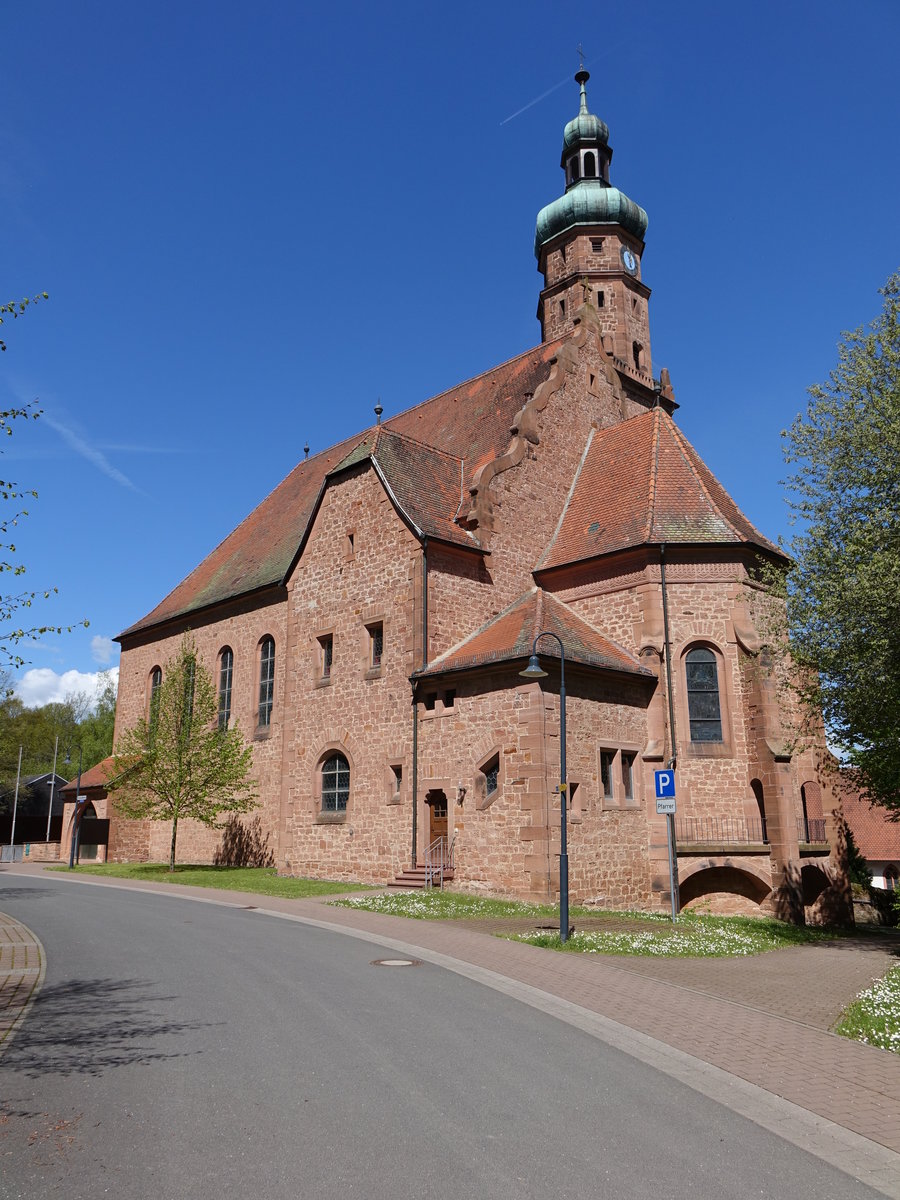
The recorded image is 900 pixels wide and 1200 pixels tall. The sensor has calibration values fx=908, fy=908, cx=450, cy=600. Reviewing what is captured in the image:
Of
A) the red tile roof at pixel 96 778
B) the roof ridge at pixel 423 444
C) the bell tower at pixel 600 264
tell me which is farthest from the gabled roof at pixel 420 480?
the red tile roof at pixel 96 778

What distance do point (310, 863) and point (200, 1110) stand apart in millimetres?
20600

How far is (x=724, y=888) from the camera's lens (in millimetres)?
21891

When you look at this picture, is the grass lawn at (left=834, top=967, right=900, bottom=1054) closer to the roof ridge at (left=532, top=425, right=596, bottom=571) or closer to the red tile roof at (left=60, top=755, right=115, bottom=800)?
the roof ridge at (left=532, top=425, right=596, bottom=571)

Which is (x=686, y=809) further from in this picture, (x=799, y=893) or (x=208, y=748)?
(x=208, y=748)

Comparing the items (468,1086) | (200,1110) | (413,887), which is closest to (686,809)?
(413,887)

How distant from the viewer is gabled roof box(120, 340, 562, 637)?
93.8 ft

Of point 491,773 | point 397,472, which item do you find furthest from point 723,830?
point 397,472

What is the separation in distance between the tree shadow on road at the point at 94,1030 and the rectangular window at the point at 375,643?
15.5 meters

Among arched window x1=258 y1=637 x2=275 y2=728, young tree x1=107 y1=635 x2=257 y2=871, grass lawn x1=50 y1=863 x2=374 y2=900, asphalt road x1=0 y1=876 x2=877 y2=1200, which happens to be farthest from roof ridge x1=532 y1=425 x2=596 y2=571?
asphalt road x1=0 y1=876 x2=877 y2=1200

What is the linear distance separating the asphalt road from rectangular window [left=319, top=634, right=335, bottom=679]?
16638 mm

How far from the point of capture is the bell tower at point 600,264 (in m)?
37.8

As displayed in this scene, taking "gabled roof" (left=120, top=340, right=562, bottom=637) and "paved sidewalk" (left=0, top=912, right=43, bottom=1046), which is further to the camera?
"gabled roof" (left=120, top=340, right=562, bottom=637)

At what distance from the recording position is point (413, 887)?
21578mm

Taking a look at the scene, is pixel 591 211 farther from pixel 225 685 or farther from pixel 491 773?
pixel 491 773
